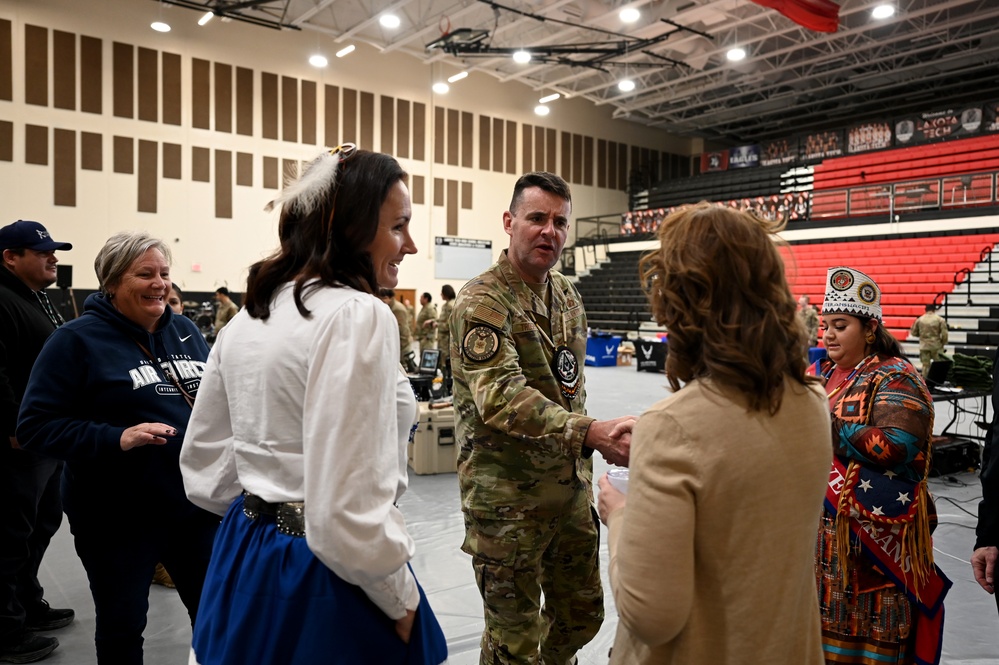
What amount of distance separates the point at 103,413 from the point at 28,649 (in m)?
1.27

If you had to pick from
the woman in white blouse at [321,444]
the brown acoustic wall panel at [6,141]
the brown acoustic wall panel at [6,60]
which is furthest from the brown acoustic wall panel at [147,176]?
the woman in white blouse at [321,444]

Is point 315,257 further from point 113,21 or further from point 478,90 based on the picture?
point 478,90

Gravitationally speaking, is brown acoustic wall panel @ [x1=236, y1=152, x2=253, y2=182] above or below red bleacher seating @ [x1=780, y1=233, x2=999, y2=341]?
above

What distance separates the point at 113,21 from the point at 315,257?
18.2 meters

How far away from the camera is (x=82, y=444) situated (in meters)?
2.01

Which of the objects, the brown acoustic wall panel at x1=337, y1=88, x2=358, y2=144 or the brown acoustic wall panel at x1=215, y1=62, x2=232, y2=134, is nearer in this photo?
the brown acoustic wall panel at x1=215, y1=62, x2=232, y2=134

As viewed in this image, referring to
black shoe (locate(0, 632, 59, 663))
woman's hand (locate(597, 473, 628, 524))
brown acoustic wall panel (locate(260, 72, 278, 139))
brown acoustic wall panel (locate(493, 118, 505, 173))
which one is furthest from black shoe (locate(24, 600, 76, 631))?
brown acoustic wall panel (locate(493, 118, 505, 173))

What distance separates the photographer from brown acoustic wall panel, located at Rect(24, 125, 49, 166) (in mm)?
14906

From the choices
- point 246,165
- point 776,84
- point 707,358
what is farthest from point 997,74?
point 707,358

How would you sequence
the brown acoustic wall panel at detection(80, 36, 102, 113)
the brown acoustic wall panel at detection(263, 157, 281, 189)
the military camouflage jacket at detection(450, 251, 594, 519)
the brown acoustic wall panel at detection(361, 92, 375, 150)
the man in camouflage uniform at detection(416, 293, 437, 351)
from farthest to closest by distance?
the brown acoustic wall panel at detection(361, 92, 375, 150) → the brown acoustic wall panel at detection(263, 157, 281, 189) → the brown acoustic wall panel at detection(80, 36, 102, 113) → the man in camouflage uniform at detection(416, 293, 437, 351) → the military camouflage jacket at detection(450, 251, 594, 519)

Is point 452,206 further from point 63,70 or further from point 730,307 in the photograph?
point 730,307

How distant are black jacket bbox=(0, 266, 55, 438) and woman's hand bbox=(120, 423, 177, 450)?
105 cm

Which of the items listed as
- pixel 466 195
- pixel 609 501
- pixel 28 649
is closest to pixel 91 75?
pixel 466 195

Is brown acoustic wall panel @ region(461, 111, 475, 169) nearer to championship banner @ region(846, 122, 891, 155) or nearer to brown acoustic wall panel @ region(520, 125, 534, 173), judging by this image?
brown acoustic wall panel @ region(520, 125, 534, 173)
